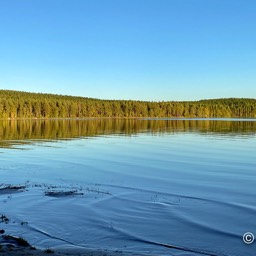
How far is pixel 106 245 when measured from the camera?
12.7 m

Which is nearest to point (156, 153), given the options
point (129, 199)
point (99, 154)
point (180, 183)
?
point (99, 154)

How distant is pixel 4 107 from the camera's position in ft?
613

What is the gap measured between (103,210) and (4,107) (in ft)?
590

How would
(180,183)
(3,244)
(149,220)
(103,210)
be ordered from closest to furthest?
(3,244) < (149,220) < (103,210) < (180,183)

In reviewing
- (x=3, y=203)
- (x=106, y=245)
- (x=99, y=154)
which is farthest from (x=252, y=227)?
(x=99, y=154)

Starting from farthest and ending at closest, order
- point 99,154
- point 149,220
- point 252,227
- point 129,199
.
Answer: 1. point 99,154
2. point 129,199
3. point 149,220
4. point 252,227

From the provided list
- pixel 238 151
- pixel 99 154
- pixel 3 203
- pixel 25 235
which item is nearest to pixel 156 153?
pixel 99 154

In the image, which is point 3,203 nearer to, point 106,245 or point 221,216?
point 106,245

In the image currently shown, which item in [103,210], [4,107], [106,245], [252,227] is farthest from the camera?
[4,107]

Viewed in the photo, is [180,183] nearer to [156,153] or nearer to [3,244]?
[3,244]

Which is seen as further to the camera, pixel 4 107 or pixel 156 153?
pixel 4 107

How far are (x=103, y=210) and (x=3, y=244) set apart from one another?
246 inches

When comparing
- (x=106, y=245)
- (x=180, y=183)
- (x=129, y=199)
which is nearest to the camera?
(x=106, y=245)

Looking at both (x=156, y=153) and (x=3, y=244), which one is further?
(x=156, y=153)
